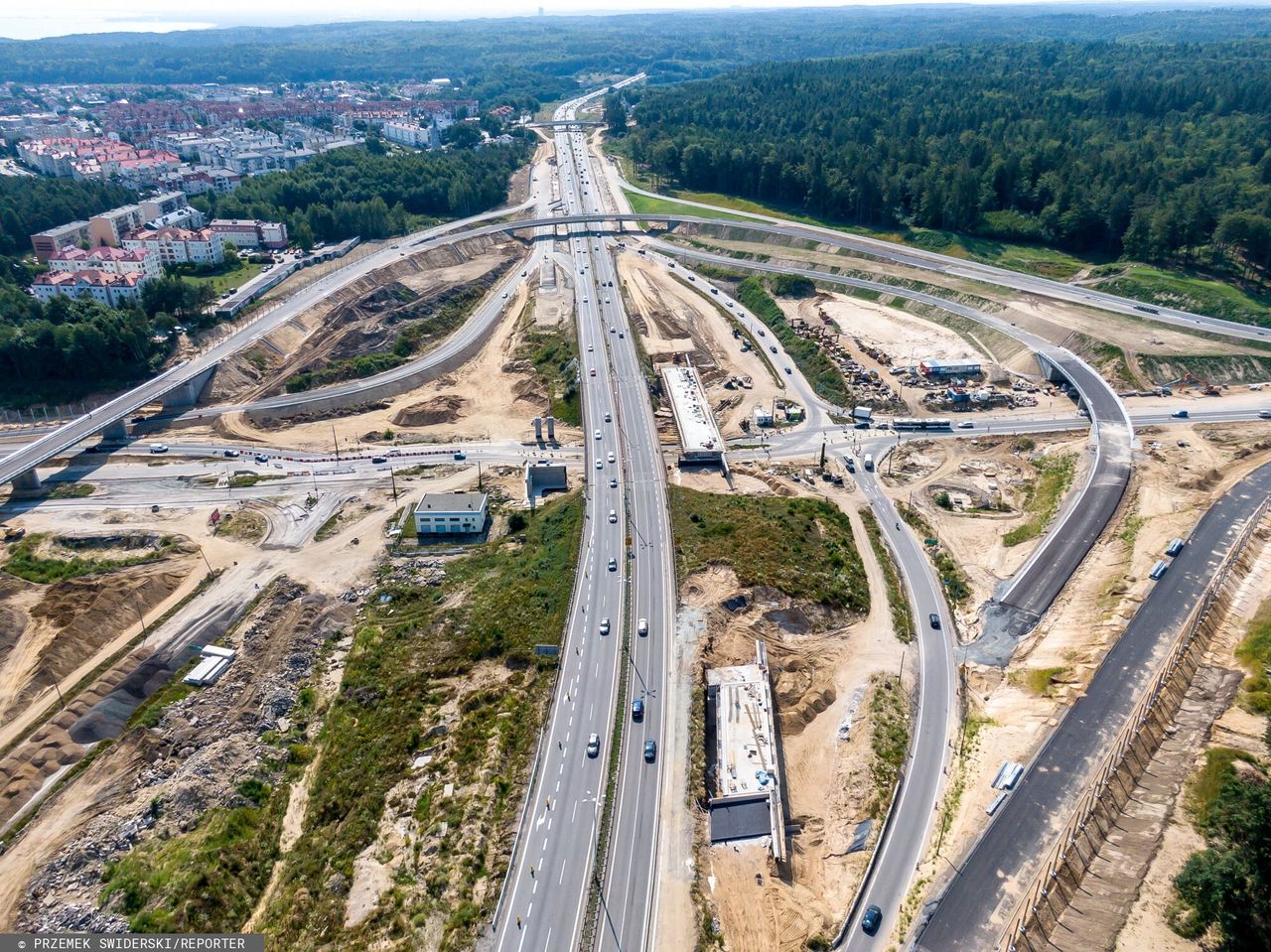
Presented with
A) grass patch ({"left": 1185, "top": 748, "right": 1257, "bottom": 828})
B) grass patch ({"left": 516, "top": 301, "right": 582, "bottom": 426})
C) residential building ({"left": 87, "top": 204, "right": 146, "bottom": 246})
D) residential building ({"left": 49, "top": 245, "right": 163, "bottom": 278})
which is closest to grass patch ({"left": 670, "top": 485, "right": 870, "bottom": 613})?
grass patch ({"left": 1185, "top": 748, "right": 1257, "bottom": 828})

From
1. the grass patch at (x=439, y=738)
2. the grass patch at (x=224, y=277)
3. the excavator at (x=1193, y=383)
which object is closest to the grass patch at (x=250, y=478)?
the grass patch at (x=439, y=738)

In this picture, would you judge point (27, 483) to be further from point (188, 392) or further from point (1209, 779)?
point (1209, 779)

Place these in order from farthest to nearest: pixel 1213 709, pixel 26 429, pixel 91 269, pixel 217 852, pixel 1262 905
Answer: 1. pixel 91 269
2. pixel 26 429
3. pixel 1213 709
4. pixel 217 852
5. pixel 1262 905

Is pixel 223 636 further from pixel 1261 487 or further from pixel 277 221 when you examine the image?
pixel 277 221

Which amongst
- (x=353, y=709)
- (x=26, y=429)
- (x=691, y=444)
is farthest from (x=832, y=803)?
(x=26, y=429)

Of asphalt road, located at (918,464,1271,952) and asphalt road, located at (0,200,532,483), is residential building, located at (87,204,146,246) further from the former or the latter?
asphalt road, located at (918,464,1271,952)

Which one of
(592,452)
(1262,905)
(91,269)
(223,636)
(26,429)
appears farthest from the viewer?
(91,269)
